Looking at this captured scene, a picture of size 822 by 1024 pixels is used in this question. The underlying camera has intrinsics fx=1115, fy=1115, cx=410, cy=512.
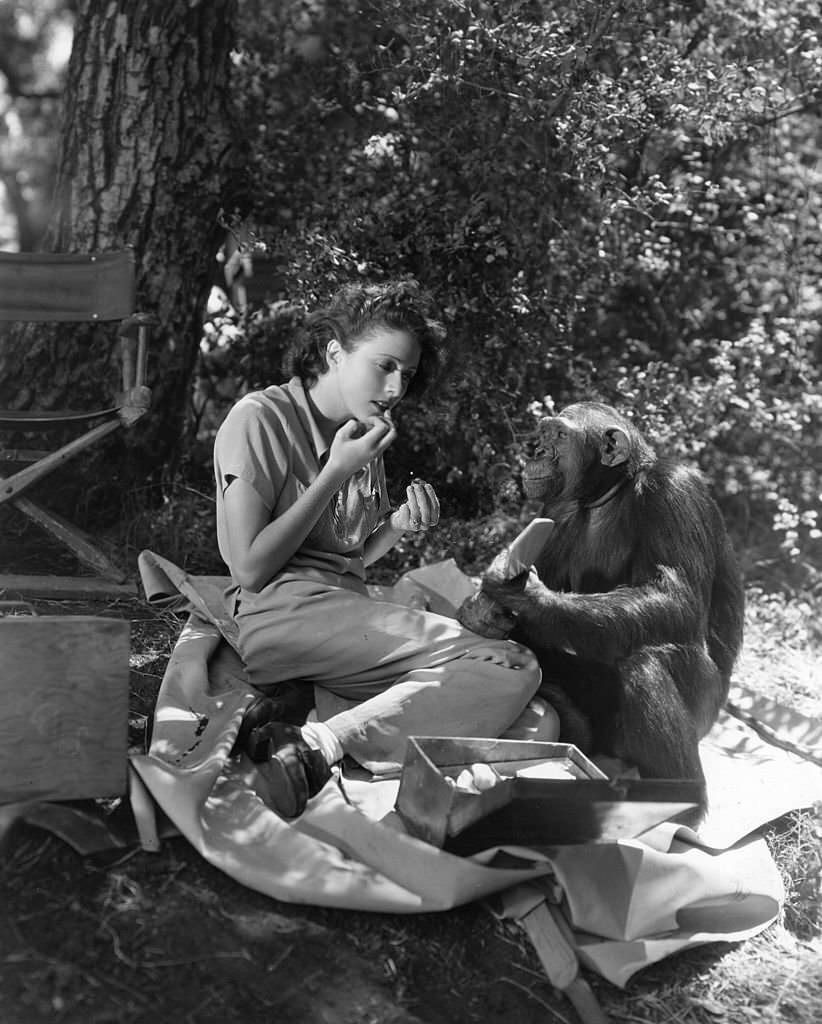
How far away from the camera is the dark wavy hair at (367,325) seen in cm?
293

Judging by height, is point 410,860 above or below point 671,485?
below

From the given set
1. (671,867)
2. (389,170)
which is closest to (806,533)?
(389,170)

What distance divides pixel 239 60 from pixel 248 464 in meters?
3.25

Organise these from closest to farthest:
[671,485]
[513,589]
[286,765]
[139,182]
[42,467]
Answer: [286,765], [513,589], [671,485], [42,467], [139,182]

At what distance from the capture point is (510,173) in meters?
4.55

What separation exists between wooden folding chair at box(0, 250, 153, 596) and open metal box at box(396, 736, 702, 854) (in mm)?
2096

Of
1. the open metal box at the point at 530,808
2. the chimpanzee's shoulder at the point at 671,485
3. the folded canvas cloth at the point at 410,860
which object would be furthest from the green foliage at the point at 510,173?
the open metal box at the point at 530,808

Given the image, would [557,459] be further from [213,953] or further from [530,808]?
[213,953]

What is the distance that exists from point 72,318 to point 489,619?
7.59ft

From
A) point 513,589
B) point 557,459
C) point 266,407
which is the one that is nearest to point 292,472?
point 266,407

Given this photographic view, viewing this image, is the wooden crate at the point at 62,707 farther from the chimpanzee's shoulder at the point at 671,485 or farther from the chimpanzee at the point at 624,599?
the chimpanzee's shoulder at the point at 671,485

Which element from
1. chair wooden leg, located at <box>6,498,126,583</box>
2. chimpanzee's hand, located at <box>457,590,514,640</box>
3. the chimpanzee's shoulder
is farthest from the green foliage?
chimpanzee's hand, located at <box>457,590,514,640</box>

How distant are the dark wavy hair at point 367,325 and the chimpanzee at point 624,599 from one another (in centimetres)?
42

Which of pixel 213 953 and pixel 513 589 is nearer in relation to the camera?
pixel 213 953
